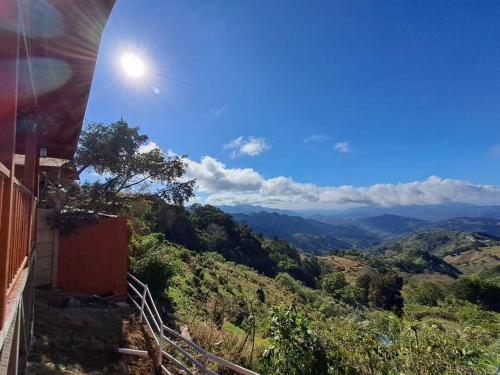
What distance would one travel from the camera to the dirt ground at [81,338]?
6742mm

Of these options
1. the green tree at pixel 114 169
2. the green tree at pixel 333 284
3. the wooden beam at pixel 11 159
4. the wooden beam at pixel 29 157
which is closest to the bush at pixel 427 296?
the green tree at pixel 333 284

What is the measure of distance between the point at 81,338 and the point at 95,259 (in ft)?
12.8

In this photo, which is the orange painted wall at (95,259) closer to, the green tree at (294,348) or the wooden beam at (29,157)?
the wooden beam at (29,157)

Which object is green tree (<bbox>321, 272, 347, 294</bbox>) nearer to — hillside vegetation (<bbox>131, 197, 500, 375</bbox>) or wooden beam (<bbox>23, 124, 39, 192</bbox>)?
hillside vegetation (<bbox>131, 197, 500, 375</bbox>)

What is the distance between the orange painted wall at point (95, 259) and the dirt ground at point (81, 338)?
0.68m

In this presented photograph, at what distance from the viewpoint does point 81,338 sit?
7902mm

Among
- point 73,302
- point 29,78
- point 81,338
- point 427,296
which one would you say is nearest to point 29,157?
point 29,78

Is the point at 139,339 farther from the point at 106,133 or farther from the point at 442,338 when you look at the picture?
the point at 106,133

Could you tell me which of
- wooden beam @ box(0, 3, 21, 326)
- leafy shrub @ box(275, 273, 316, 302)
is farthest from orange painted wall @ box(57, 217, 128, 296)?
leafy shrub @ box(275, 273, 316, 302)

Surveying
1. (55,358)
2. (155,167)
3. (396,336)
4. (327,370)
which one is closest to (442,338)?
(396,336)

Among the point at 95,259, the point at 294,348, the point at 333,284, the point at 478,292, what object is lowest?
the point at 478,292

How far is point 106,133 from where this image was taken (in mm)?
14125

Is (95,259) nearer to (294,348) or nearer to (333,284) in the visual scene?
(294,348)

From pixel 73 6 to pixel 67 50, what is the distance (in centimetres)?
85
